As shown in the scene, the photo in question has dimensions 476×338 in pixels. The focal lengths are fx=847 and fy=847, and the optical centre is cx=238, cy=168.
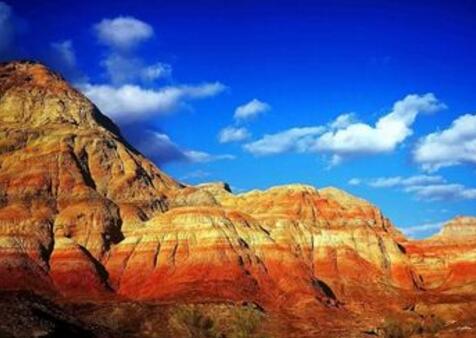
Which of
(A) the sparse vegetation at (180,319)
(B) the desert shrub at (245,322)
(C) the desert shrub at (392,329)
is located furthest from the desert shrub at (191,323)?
(C) the desert shrub at (392,329)

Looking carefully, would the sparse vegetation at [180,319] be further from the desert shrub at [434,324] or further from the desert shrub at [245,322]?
the desert shrub at [434,324]

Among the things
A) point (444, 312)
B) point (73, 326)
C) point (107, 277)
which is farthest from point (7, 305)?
point (444, 312)

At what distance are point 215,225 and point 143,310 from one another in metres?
48.0

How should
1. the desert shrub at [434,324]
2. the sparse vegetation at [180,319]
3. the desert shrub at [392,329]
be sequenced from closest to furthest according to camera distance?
1. the sparse vegetation at [180,319]
2. the desert shrub at [392,329]
3. the desert shrub at [434,324]

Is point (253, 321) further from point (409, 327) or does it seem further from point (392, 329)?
point (409, 327)

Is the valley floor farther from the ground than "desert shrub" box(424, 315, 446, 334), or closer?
closer

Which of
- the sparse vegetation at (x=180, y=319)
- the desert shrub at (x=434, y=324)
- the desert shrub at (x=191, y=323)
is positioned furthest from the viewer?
the desert shrub at (x=434, y=324)

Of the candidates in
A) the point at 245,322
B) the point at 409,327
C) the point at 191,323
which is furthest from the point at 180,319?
the point at 409,327

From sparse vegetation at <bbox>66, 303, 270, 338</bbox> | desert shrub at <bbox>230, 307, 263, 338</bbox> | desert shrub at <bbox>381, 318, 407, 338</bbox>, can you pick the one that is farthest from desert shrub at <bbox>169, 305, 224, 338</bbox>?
desert shrub at <bbox>381, 318, 407, 338</bbox>

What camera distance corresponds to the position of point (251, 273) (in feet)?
608

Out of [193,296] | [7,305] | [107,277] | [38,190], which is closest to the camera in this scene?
[7,305]

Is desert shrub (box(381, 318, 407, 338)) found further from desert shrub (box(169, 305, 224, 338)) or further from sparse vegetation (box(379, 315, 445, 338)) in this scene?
desert shrub (box(169, 305, 224, 338))

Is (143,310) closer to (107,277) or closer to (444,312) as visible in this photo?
(107,277)

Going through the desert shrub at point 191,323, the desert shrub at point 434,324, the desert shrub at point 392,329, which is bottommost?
the desert shrub at point 191,323
